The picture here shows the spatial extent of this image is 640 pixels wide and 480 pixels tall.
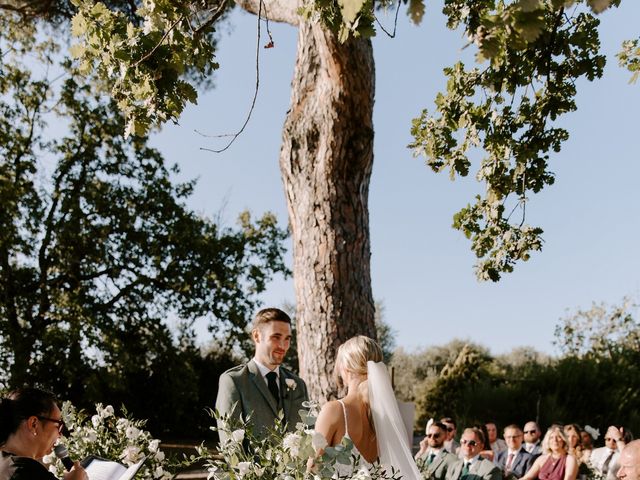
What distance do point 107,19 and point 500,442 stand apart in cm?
860

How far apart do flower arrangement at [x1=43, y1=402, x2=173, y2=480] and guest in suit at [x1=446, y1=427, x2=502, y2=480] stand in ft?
9.93

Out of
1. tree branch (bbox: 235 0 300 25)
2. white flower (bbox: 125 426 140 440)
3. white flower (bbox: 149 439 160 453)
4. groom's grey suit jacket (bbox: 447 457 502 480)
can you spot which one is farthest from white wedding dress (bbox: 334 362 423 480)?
tree branch (bbox: 235 0 300 25)

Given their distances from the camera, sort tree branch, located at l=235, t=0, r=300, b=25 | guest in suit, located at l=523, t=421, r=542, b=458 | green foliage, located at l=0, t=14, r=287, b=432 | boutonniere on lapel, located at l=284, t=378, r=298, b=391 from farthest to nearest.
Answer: green foliage, located at l=0, t=14, r=287, b=432 → guest in suit, located at l=523, t=421, r=542, b=458 → tree branch, located at l=235, t=0, r=300, b=25 → boutonniere on lapel, located at l=284, t=378, r=298, b=391

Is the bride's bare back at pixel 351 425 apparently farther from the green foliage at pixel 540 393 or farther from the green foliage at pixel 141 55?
the green foliage at pixel 540 393

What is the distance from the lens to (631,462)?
10.2ft

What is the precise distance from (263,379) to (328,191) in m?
2.01

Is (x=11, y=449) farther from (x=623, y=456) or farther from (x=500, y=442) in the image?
(x=500, y=442)

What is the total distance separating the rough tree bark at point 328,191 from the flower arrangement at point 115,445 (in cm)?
176

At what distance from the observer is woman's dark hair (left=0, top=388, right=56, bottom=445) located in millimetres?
2871

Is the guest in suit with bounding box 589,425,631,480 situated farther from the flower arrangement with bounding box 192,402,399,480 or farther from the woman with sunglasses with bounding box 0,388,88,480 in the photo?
the woman with sunglasses with bounding box 0,388,88,480

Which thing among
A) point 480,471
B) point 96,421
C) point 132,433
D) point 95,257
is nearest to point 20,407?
point 132,433

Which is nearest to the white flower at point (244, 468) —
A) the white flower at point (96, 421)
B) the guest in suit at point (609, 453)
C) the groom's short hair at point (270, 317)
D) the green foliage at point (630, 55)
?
the groom's short hair at point (270, 317)

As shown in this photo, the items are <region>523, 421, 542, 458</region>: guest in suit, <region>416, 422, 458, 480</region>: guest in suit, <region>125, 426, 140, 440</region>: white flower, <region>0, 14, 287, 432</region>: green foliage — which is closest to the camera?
<region>125, 426, 140, 440</region>: white flower

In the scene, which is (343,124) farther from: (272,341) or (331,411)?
(331,411)
